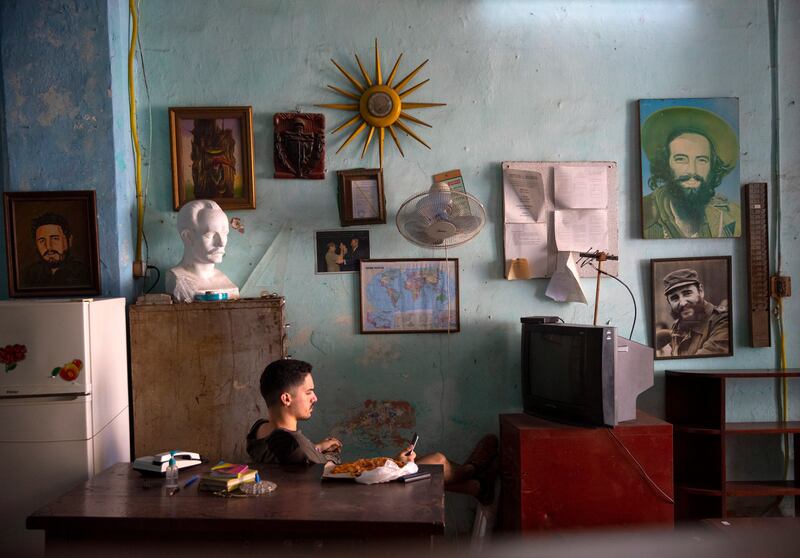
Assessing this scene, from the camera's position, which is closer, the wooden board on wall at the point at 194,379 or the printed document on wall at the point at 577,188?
the wooden board on wall at the point at 194,379

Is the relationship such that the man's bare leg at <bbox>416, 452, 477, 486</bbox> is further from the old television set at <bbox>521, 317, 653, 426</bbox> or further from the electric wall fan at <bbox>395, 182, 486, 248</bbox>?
the electric wall fan at <bbox>395, 182, 486, 248</bbox>

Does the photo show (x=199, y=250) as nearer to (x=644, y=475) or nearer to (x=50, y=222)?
(x=50, y=222)

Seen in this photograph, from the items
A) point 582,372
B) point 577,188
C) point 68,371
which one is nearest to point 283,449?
point 68,371

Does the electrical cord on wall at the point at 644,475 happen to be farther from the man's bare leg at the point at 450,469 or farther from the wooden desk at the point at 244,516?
the wooden desk at the point at 244,516

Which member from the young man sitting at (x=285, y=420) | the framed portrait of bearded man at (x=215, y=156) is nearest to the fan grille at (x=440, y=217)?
the framed portrait of bearded man at (x=215, y=156)

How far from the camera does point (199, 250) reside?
3.34 meters

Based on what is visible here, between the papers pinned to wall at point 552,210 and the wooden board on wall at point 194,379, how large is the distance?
165 centimetres

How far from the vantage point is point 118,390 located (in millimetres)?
3100

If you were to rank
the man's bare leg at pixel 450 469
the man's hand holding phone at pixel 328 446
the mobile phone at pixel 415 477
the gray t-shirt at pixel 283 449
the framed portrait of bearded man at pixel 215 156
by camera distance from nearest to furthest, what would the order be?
the mobile phone at pixel 415 477 → the gray t-shirt at pixel 283 449 → the man's hand holding phone at pixel 328 446 → the man's bare leg at pixel 450 469 → the framed portrait of bearded man at pixel 215 156

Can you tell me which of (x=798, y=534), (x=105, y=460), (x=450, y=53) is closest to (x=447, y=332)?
(x=450, y=53)

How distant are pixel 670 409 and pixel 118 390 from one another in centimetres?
312

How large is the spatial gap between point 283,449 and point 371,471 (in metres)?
0.43

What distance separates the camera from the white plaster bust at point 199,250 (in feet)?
10.8

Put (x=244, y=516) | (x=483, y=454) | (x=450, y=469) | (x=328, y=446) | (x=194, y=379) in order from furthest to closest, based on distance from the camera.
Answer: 1. (x=483, y=454)
2. (x=450, y=469)
3. (x=194, y=379)
4. (x=328, y=446)
5. (x=244, y=516)
